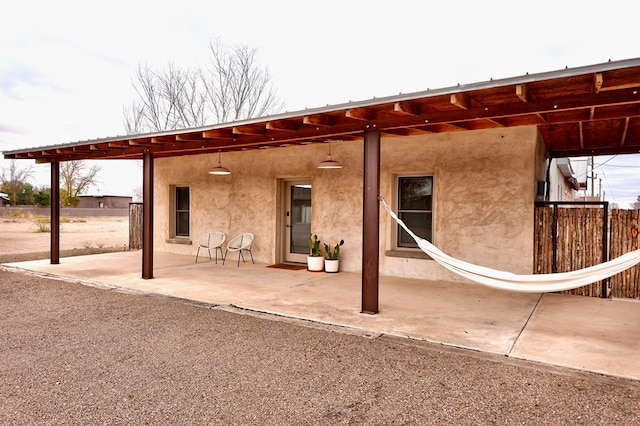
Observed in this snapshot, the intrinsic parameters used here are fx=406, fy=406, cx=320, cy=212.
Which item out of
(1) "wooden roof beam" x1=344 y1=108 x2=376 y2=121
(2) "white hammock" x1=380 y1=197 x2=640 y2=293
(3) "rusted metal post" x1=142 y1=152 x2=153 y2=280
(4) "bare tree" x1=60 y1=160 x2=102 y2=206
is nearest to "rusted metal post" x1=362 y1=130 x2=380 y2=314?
(1) "wooden roof beam" x1=344 y1=108 x2=376 y2=121

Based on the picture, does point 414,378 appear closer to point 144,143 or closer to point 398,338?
point 398,338

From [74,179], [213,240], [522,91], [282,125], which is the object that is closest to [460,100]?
[522,91]

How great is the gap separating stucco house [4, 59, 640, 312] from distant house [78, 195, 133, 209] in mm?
38234

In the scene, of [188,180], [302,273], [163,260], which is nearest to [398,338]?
[302,273]

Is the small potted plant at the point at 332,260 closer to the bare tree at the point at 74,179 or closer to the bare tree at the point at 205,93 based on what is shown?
the bare tree at the point at 205,93

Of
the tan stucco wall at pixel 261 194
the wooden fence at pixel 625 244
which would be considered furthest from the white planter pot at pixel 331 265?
the wooden fence at pixel 625 244

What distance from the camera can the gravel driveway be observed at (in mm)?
2254

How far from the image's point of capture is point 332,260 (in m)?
6.98

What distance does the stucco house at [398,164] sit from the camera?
3672 mm

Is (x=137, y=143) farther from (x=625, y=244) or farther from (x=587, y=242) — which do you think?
(x=625, y=244)

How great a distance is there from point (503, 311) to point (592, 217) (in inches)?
79.0

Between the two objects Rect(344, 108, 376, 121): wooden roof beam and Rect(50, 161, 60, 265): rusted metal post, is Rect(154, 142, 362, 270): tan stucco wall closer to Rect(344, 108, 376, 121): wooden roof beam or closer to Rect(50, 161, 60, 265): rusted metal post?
Rect(50, 161, 60, 265): rusted metal post

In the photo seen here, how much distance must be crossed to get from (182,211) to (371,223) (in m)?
6.63

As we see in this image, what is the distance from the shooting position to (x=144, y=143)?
239 inches
